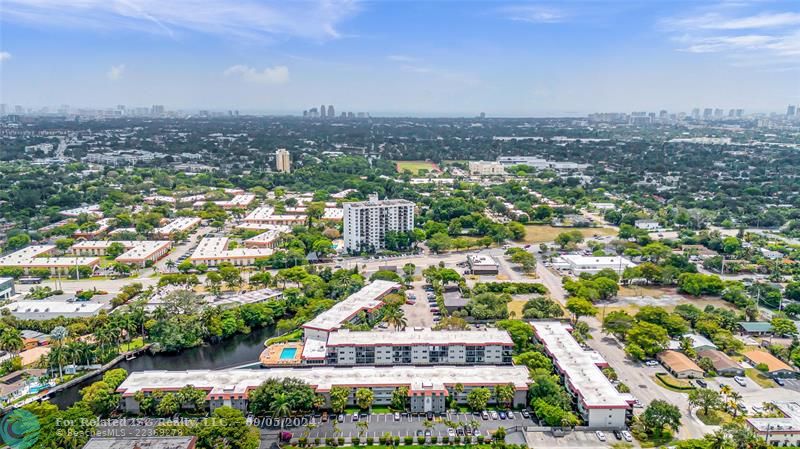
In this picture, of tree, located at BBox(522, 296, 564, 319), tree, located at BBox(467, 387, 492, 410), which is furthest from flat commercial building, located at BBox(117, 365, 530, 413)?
tree, located at BBox(522, 296, 564, 319)

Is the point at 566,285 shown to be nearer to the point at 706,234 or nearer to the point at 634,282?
the point at 634,282

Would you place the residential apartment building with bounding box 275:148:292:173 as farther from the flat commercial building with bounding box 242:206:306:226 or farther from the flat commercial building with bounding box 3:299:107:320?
the flat commercial building with bounding box 3:299:107:320

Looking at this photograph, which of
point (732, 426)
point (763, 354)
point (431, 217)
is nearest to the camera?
point (732, 426)

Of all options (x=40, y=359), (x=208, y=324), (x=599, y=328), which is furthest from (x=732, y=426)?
(x=40, y=359)

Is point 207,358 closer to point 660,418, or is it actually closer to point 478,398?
point 478,398

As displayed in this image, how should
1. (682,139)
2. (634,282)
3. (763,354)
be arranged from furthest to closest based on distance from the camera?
(682,139) < (634,282) < (763,354)

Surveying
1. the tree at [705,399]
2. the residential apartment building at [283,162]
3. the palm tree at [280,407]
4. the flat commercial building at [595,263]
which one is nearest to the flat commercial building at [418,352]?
the palm tree at [280,407]

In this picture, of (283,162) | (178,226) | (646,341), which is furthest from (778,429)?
(283,162)

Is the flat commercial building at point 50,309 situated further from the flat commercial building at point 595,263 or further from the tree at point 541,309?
the flat commercial building at point 595,263
